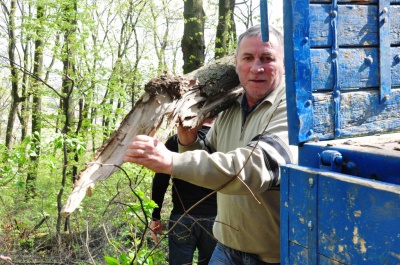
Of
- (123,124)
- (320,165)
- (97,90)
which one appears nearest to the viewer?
(320,165)

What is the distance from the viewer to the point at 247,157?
208 cm

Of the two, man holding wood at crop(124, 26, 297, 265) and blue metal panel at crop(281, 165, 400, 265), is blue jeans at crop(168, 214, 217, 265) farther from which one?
blue metal panel at crop(281, 165, 400, 265)

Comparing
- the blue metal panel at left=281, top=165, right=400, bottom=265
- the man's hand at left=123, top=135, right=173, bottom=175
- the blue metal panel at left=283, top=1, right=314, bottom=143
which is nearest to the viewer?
the blue metal panel at left=281, top=165, right=400, bottom=265

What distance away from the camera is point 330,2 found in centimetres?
177

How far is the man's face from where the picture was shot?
2.65 meters

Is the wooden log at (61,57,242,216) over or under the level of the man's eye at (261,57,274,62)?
under

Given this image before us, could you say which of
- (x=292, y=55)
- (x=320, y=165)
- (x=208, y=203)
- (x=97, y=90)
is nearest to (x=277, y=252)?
(x=320, y=165)

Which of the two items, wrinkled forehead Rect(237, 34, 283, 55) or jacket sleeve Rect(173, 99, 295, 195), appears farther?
wrinkled forehead Rect(237, 34, 283, 55)

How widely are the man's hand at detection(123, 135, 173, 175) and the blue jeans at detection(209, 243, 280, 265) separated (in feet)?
3.14

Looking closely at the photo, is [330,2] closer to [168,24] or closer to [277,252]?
[277,252]

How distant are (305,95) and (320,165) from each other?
282mm

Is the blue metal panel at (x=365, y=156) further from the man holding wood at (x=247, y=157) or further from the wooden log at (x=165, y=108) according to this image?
the wooden log at (x=165, y=108)

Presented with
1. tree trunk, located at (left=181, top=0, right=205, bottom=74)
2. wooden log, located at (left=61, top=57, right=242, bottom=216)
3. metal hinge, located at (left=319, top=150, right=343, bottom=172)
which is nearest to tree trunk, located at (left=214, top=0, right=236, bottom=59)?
tree trunk, located at (left=181, top=0, right=205, bottom=74)

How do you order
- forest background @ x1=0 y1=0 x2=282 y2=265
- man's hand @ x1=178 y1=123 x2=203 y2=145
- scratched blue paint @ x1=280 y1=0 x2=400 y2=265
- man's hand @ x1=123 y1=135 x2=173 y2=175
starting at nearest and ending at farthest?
scratched blue paint @ x1=280 y1=0 x2=400 y2=265 → man's hand @ x1=123 y1=135 x2=173 y2=175 → man's hand @ x1=178 y1=123 x2=203 y2=145 → forest background @ x1=0 y1=0 x2=282 y2=265
